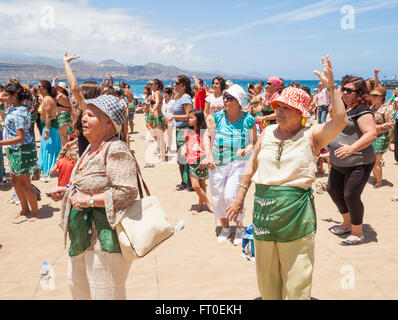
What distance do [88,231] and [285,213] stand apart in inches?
54.3

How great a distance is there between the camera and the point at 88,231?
2295 mm

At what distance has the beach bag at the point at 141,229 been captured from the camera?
2139mm

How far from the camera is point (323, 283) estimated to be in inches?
142

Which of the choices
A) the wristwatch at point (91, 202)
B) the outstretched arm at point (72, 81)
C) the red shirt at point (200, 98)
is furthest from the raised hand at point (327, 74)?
the red shirt at point (200, 98)


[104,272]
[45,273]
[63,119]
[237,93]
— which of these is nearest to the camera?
[104,272]

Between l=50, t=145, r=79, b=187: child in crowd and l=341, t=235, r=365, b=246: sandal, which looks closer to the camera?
l=50, t=145, r=79, b=187: child in crowd

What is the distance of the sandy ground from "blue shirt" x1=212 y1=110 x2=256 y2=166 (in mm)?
1242

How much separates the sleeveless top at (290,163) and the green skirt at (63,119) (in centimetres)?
633

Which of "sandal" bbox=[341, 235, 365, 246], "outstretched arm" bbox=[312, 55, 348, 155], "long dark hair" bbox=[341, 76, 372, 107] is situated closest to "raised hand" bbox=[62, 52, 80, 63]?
"outstretched arm" bbox=[312, 55, 348, 155]

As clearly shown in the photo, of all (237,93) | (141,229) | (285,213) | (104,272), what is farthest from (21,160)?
(285,213)

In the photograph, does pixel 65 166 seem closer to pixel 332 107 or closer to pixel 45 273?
pixel 45 273

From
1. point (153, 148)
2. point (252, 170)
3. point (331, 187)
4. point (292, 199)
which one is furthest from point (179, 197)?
point (153, 148)

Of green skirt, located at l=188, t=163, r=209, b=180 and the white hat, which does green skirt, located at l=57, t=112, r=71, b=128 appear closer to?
green skirt, located at l=188, t=163, r=209, b=180

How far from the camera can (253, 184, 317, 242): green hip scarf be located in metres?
2.42
